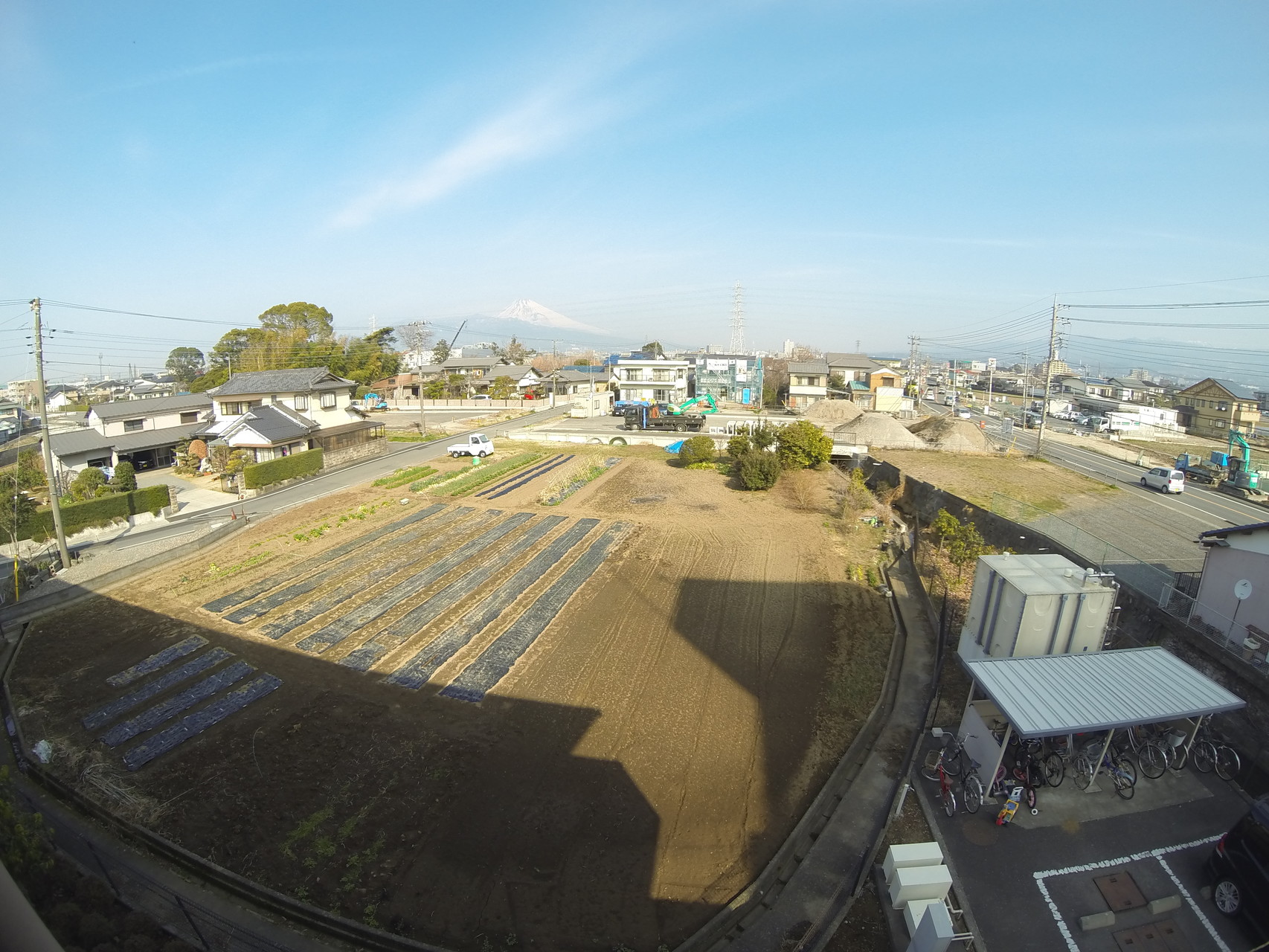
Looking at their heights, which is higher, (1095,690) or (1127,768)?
(1095,690)

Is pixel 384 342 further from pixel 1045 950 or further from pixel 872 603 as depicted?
pixel 1045 950

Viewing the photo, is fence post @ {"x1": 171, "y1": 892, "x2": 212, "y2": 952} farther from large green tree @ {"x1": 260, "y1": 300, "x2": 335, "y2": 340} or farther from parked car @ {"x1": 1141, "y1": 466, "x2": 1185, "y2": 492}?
large green tree @ {"x1": 260, "y1": 300, "x2": 335, "y2": 340}

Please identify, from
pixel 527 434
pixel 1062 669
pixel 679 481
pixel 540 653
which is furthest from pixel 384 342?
pixel 1062 669

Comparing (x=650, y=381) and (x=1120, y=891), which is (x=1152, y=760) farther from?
(x=650, y=381)

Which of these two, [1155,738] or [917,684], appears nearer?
[1155,738]

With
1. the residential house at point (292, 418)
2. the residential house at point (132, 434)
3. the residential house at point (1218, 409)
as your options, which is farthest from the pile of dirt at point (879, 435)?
the residential house at point (132, 434)

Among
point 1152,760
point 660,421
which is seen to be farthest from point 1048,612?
point 660,421

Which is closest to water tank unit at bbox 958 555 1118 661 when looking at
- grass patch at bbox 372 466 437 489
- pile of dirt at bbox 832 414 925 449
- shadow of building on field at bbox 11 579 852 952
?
shadow of building on field at bbox 11 579 852 952
